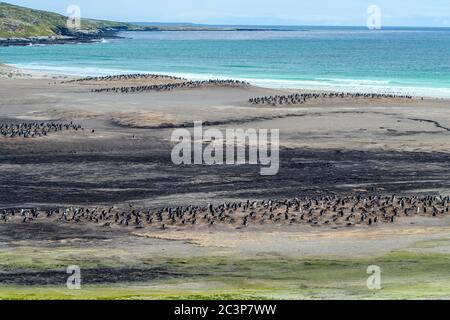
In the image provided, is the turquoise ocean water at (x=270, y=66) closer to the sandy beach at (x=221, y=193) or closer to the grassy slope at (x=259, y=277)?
the sandy beach at (x=221, y=193)

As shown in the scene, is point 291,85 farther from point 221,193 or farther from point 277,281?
point 277,281

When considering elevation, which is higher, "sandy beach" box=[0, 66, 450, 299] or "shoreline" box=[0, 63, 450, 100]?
"sandy beach" box=[0, 66, 450, 299]

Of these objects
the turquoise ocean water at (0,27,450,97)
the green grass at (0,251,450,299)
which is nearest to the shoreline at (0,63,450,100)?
the turquoise ocean water at (0,27,450,97)

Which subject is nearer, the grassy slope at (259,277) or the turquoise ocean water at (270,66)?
the grassy slope at (259,277)

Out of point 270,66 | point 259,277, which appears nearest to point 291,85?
point 270,66

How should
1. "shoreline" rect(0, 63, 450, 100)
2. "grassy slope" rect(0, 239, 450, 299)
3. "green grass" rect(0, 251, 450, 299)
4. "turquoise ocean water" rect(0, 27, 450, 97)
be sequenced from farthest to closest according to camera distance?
"turquoise ocean water" rect(0, 27, 450, 97) < "shoreline" rect(0, 63, 450, 100) < "grassy slope" rect(0, 239, 450, 299) < "green grass" rect(0, 251, 450, 299)

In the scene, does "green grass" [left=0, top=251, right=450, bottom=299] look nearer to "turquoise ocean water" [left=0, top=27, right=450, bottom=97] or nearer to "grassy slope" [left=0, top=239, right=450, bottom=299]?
"grassy slope" [left=0, top=239, right=450, bottom=299]

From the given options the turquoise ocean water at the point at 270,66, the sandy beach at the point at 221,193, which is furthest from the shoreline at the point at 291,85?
the sandy beach at the point at 221,193

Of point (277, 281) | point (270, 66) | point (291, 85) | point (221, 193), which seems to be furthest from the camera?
point (270, 66)

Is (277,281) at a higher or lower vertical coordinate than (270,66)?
higher

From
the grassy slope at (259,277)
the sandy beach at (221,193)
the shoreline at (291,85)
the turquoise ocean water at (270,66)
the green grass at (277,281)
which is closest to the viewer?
the green grass at (277,281)
